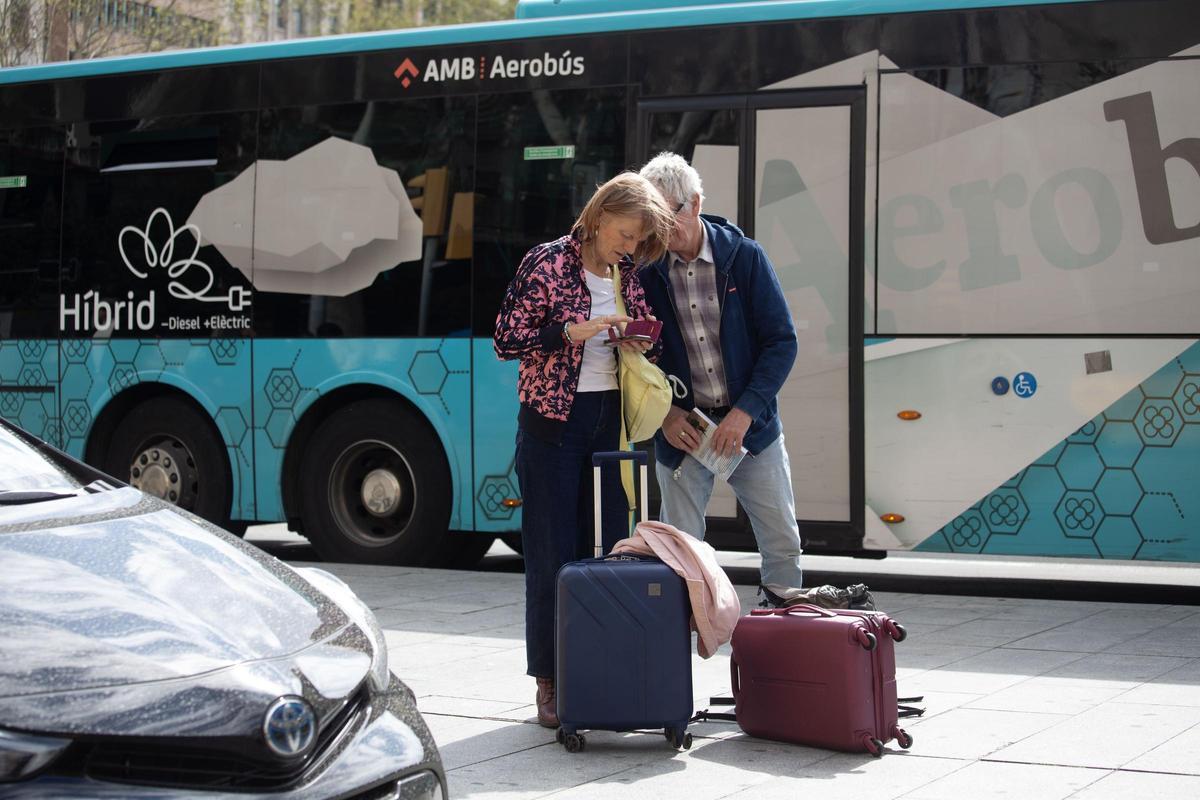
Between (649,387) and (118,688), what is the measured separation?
2691 mm

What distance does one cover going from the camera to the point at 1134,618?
820 centimetres

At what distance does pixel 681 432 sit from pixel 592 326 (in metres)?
0.72

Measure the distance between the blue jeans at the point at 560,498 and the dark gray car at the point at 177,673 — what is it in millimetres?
1534

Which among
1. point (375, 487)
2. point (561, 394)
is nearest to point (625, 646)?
point (561, 394)

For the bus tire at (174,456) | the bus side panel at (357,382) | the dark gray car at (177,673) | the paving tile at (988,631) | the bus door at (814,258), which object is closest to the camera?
the dark gray car at (177,673)

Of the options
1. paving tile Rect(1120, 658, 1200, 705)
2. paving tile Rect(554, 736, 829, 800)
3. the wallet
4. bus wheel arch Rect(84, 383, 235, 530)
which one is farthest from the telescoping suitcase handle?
bus wheel arch Rect(84, 383, 235, 530)

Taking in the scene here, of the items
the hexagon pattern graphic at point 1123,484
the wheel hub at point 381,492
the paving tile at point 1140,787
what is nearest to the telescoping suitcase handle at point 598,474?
the paving tile at point 1140,787

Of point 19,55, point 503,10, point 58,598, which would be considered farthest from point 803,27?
point 503,10

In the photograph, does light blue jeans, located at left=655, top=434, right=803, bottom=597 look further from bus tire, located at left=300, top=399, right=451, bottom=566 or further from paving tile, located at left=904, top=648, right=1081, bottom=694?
bus tire, located at left=300, top=399, right=451, bottom=566

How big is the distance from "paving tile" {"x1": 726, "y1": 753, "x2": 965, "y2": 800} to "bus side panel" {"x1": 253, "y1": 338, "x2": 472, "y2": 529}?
191 inches

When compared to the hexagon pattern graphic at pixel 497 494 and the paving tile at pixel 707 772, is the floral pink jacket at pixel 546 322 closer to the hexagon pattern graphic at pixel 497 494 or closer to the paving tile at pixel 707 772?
the paving tile at pixel 707 772

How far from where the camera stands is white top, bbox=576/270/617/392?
18.9 feet

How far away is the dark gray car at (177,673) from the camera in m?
3.23

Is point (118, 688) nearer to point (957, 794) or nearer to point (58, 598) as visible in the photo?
point (58, 598)
